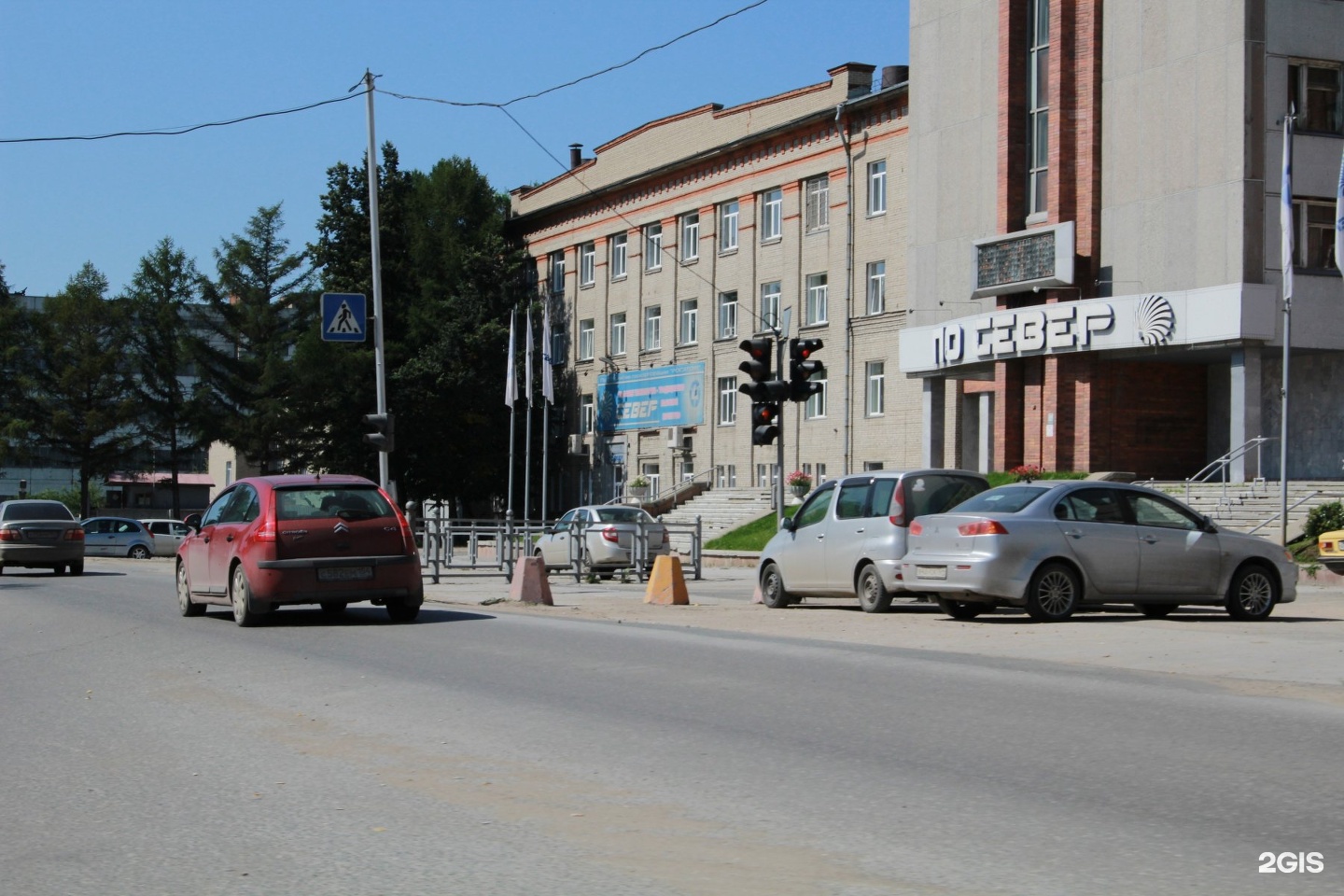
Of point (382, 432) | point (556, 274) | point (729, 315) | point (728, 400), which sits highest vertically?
point (556, 274)

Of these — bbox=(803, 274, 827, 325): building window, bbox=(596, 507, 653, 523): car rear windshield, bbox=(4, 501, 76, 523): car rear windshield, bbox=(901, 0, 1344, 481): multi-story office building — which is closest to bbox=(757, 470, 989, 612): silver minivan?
bbox=(596, 507, 653, 523): car rear windshield

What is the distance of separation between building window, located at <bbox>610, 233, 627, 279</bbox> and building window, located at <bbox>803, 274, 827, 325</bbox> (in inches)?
546

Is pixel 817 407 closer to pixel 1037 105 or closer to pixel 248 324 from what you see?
pixel 1037 105

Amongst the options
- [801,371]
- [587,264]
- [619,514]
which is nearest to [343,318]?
[619,514]

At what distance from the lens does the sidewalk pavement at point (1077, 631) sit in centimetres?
1220

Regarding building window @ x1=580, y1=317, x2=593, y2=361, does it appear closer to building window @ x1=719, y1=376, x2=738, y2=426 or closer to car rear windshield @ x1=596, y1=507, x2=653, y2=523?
building window @ x1=719, y1=376, x2=738, y2=426

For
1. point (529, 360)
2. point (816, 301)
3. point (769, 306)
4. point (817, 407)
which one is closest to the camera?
point (817, 407)

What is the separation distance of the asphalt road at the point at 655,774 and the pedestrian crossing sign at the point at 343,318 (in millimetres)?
16310

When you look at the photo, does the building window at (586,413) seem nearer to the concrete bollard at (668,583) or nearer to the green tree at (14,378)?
the green tree at (14,378)

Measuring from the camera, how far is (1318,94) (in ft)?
124

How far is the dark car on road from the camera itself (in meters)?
32.6

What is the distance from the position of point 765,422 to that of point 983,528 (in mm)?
6133

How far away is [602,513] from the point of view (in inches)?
1225

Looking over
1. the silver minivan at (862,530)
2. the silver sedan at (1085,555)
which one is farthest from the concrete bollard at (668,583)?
the silver sedan at (1085,555)
